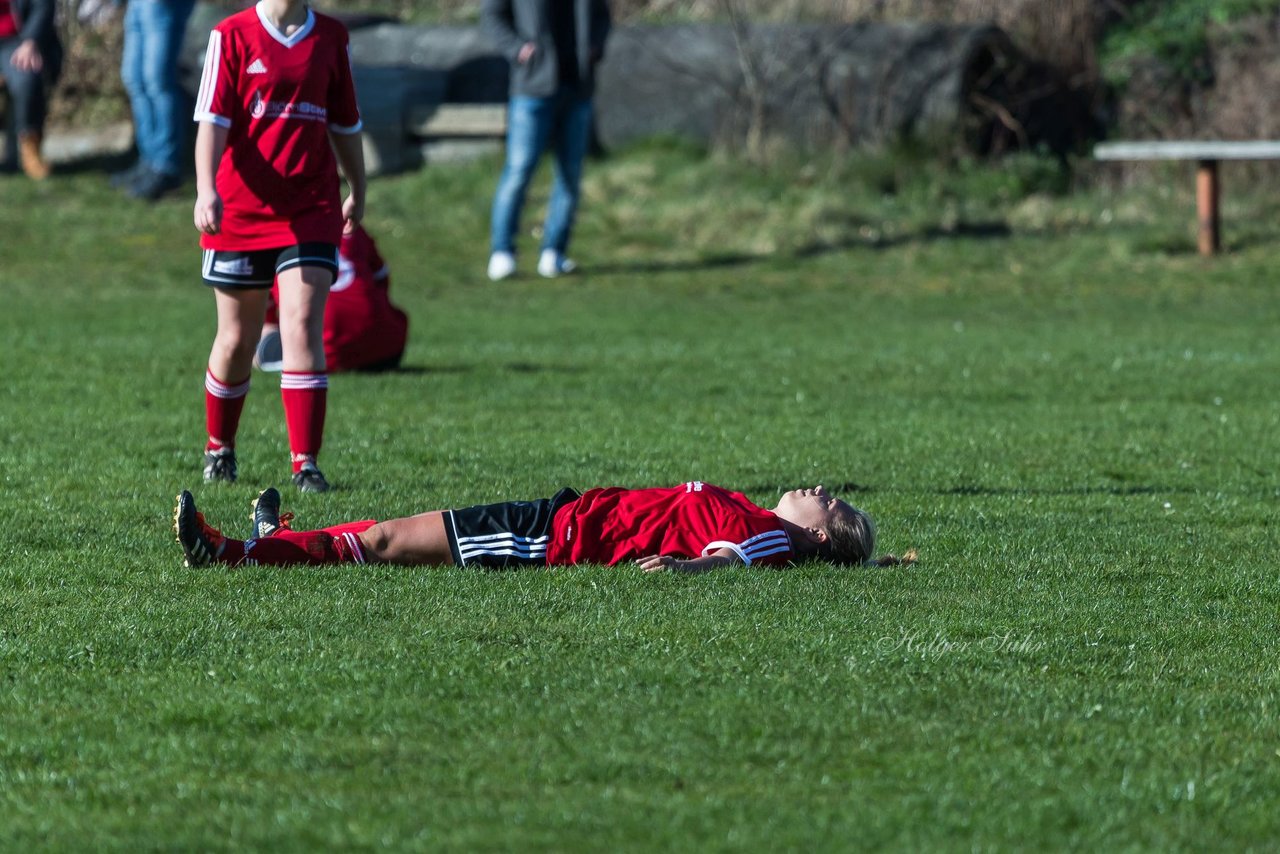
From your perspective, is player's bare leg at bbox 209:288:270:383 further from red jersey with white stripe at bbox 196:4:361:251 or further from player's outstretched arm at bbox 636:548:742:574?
player's outstretched arm at bbox 636:548:742:574

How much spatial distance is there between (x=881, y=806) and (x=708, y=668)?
1031 mm

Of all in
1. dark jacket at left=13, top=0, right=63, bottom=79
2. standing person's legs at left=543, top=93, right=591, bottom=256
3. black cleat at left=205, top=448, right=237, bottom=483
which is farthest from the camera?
dark jacket at left=13, top=0, right=63, bottom=79

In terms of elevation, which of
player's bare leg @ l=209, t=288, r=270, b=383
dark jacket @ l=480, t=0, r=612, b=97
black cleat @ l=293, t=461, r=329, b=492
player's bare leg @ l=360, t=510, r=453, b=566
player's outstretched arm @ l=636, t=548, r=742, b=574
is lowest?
black cleat @ l=293, t=461, r=329, b=492

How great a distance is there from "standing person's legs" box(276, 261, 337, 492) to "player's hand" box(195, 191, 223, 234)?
34 centimetres

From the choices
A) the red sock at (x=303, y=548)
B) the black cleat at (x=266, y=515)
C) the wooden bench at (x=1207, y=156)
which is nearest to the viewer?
the red sock at (x=303, y=548)

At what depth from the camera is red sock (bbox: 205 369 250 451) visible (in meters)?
7.67

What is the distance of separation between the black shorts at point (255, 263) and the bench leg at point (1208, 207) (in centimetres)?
1202

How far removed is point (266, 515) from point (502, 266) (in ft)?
35.9

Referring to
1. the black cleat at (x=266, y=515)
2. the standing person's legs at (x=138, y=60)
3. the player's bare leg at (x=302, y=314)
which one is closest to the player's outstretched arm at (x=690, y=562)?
the black cleat at (x=266, y=515)

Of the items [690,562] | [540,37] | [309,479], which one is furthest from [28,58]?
[690,562]

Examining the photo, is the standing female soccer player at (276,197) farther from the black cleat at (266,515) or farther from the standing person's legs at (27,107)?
the standing person's legs at (27,107)

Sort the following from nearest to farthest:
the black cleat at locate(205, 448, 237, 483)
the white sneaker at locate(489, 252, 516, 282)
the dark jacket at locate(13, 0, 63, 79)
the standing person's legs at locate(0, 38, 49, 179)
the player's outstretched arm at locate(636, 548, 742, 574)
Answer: the player's outstretched arm at locate(636, 548, 742, 574), the black cleat at locate(205, 448, 237, 483), the white sneaker at locate(489, 252, 516, 282), the dark jacket at locate(13, 0, 63, 79), the standing person's legs at locate(0, 38, 49, 179)

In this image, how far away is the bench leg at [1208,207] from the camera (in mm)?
17641

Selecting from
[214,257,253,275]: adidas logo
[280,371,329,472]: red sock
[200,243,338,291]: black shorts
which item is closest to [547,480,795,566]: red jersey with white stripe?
[280,371,329,472]: red sock
